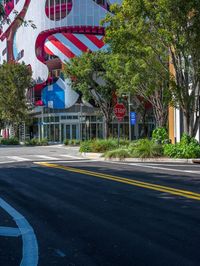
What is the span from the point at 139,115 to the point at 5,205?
48013mm

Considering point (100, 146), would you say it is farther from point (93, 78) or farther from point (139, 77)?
point (93, 78)

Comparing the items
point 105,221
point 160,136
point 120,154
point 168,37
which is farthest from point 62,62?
point 105,221

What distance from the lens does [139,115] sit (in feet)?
188

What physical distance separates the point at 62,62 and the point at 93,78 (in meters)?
12.3

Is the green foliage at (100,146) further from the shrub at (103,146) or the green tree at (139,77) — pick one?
the green tree at (139,77)

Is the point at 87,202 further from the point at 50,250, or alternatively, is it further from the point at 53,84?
the point at 53,84

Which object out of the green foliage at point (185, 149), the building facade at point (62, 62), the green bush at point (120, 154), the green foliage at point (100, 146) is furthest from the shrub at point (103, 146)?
the building facade at point (62, 62)

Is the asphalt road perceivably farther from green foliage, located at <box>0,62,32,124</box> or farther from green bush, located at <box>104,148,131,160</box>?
green foliage, located at <box>0,62,32,124</box>

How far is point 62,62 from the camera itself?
187ft

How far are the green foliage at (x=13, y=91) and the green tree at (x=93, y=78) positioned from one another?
36.9 ft

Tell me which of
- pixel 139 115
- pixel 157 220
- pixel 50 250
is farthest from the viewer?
pixel 139 115

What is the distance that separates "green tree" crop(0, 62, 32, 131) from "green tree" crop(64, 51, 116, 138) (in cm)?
1125

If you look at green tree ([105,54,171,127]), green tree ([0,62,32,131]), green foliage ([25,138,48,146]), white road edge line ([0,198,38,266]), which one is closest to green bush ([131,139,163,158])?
green tree ([105,54,171,127])

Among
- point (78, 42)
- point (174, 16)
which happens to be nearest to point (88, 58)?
point (78, 42)
